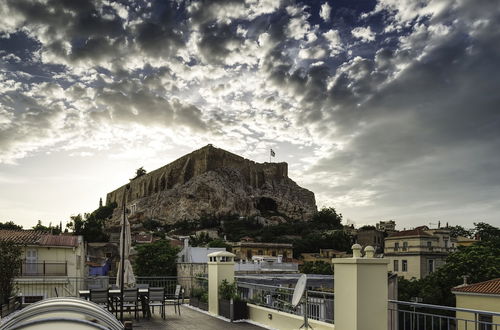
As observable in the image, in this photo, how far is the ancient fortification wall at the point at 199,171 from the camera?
12638 centimetres

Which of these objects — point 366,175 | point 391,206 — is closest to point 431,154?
point 366,175

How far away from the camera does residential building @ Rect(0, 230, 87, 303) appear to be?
21.2m

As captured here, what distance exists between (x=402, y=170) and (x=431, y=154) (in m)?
3.69

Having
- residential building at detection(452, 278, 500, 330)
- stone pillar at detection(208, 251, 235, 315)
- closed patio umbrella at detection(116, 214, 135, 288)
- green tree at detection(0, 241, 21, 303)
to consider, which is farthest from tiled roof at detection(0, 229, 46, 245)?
residential building at detection(452, 278, 500, 330)

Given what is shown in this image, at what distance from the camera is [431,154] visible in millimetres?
32031

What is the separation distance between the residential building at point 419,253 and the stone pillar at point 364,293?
43.7 metres

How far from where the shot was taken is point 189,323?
1013cm

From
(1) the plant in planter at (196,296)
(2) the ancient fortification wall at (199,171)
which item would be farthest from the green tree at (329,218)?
(1) the plant in planter at (196,296)

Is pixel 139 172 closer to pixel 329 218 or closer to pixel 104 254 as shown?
pixel 329 218

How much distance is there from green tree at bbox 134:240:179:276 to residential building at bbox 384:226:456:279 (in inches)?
923

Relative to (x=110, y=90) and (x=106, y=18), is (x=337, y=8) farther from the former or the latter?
(x=110, y=90)

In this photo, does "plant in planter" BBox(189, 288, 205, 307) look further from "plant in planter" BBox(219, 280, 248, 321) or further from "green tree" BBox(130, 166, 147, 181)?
"green tree" BBox(130, 166, 147, 181)

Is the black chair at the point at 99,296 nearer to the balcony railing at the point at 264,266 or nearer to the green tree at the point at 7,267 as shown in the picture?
the green tree at the point at 7,267

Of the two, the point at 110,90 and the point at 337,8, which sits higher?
the point at 337,8
